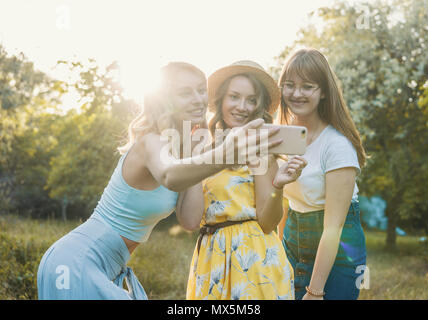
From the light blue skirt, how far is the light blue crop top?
60mm

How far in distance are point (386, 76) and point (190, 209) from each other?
408 inches

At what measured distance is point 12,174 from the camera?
59.5ft

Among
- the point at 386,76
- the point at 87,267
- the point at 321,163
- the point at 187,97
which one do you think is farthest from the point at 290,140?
the point at 386,76

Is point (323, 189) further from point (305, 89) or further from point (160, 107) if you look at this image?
point (160, 107)

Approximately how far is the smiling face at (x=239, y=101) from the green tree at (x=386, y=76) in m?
9.00

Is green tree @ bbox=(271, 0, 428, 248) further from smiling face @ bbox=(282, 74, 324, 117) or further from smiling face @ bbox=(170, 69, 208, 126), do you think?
smiling face @ bbox=(170, 69, 208, 126)

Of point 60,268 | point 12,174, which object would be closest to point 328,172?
point 60,268

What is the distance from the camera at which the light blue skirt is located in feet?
6.65

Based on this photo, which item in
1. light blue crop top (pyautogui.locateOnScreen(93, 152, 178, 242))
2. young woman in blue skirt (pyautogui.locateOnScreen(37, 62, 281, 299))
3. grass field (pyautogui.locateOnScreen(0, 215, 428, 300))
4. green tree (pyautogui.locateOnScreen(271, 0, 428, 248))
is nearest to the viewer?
young woman in blue skirt (pyautogui.locateOnScreen(37, 62, 281, 299))

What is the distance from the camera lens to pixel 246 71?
2838mm

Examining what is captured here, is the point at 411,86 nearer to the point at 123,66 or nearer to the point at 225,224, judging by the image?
the point at 123,66

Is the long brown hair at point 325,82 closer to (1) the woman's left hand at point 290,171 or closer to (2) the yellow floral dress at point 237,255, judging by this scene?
(1) the woman's left hand at point 290,171

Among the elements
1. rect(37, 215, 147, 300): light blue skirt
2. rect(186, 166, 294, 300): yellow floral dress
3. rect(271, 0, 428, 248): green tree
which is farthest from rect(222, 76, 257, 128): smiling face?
rect(271, 0, 428, 248): green tree

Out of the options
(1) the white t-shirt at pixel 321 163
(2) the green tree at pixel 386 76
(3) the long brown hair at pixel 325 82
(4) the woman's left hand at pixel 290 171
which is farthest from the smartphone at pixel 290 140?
(2) the green tree at pixel 386 76
